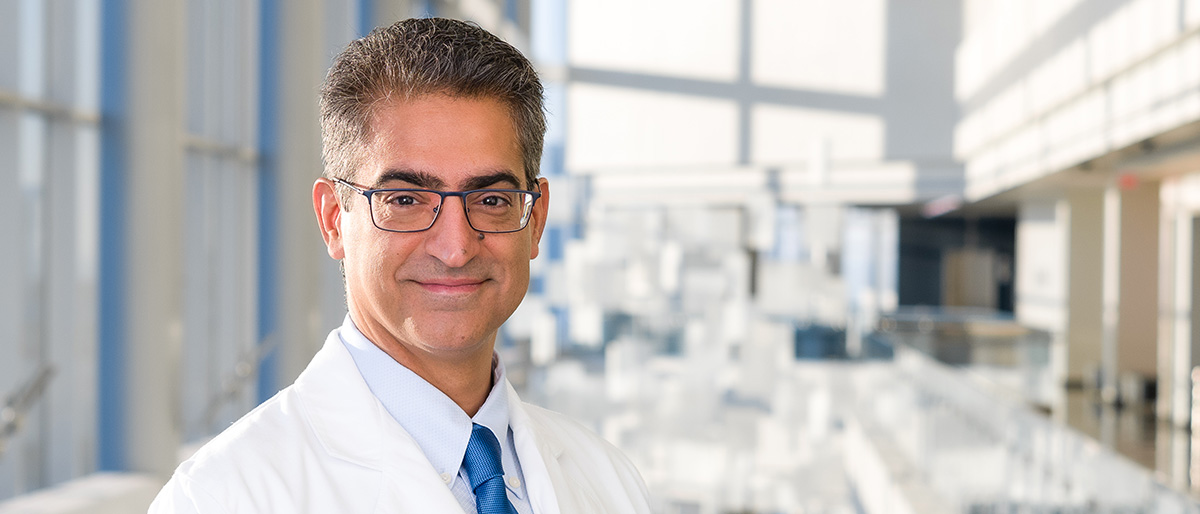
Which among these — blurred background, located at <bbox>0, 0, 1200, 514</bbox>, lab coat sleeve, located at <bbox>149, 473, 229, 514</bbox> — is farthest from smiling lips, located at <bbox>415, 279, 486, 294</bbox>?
blurred background, located at <bbox>0, 0, 1200, 514</bbox>

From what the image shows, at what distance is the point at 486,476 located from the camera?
1686 millimetres

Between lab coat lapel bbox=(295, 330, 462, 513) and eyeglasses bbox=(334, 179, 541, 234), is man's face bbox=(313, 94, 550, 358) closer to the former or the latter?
eyeglasses bbox=(334, 179, 541, 234)

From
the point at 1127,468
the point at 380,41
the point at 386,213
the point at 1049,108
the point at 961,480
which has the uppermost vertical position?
the point at 1049,108

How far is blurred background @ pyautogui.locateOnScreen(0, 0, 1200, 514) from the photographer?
6.83m

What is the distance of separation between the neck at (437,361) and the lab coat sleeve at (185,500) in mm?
420

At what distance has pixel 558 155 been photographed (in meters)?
16.9

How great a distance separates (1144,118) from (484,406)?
1056 cm

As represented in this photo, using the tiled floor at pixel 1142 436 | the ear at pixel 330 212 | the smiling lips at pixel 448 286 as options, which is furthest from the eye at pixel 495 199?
the tiled floor at pixel 1142 436

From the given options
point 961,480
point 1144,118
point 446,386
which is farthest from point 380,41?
point 1144,118

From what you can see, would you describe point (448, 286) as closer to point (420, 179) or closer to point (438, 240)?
point (438, 240)

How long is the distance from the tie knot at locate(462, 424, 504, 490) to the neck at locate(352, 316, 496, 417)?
60 millimetres

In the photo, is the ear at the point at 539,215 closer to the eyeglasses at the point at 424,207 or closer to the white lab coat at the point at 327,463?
the eyeglasses at the point at 424,207

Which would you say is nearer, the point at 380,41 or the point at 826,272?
the point at 380,41

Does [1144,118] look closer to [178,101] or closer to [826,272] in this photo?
[826,272]
